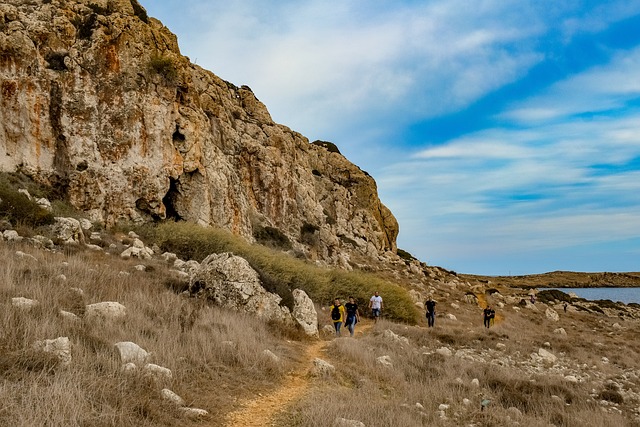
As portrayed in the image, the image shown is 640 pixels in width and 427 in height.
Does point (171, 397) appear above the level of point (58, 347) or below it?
below

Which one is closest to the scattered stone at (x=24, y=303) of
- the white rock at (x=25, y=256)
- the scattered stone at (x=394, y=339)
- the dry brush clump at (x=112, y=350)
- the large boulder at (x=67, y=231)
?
the dry brush clump at (x=112, y=350)

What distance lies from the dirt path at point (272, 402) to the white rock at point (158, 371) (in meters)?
1.06

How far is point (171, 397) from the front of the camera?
18.5 feet

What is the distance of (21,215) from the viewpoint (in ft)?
54.1

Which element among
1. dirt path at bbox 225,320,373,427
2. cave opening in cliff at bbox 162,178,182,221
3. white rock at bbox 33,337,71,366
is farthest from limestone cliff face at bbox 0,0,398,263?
white rock at bbox 33,337,71,366

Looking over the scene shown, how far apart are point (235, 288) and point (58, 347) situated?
24.3 feet

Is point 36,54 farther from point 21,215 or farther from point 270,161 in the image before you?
point 270,161

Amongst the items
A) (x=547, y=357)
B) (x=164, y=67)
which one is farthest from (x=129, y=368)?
(x=164, y=67)

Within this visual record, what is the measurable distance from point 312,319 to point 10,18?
74.7ft

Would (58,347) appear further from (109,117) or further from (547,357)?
(109,117)

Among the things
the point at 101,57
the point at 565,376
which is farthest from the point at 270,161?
the point at 565,376

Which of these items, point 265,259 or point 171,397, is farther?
point 265,259

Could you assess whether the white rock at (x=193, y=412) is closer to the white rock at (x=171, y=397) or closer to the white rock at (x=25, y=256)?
the white rock at (x=171, y=397)

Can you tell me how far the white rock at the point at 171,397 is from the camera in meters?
5.59
